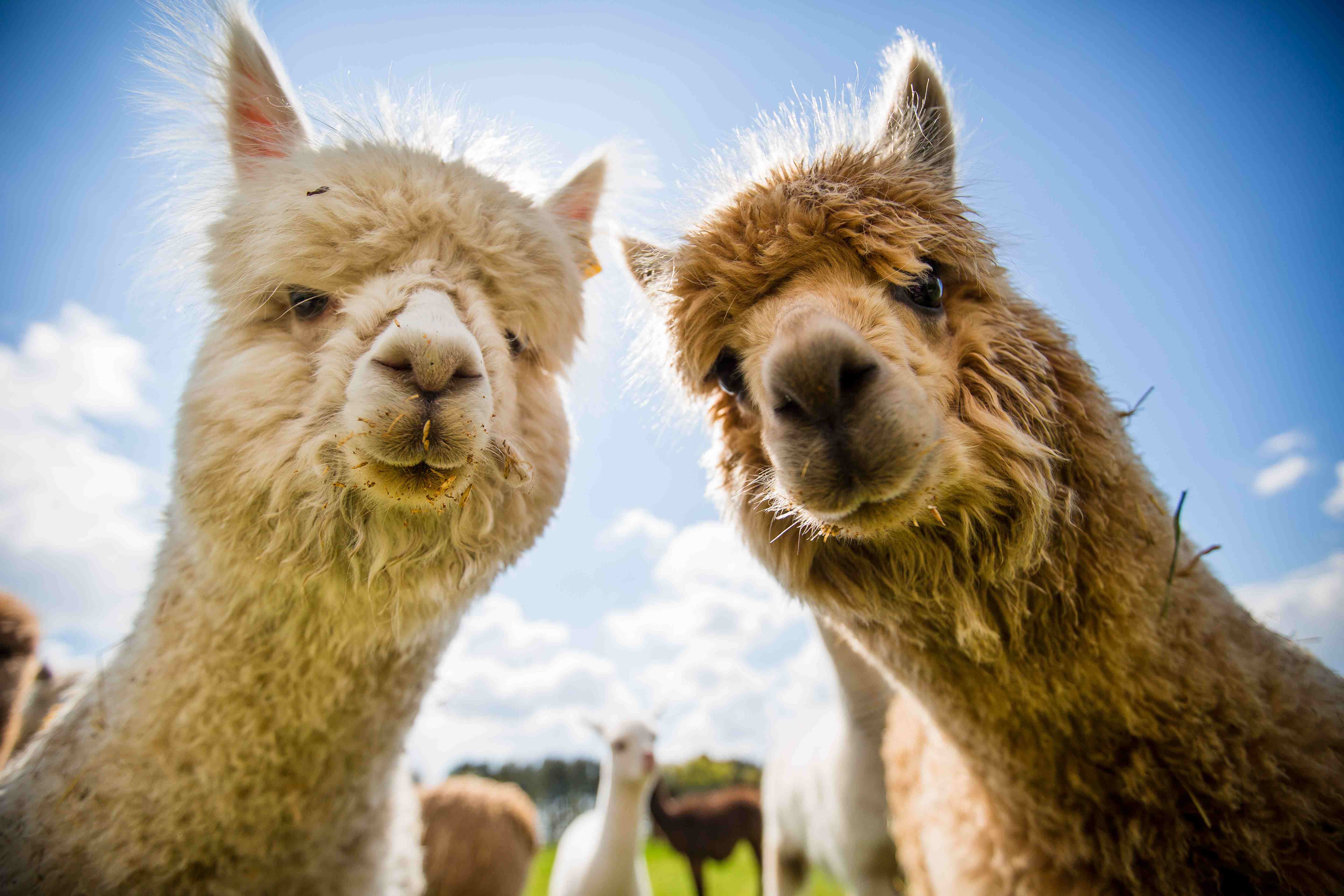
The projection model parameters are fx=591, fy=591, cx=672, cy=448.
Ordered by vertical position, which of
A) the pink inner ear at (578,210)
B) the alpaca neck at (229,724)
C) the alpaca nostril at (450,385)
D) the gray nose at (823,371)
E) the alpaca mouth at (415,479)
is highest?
the pink inner ear at (578,210)

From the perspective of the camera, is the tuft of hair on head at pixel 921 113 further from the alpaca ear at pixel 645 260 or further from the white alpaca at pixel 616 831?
the white alpaca at pixel 616 831

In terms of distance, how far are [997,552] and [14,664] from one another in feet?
15.6

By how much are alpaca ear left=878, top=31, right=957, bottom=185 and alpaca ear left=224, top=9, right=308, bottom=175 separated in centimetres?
193

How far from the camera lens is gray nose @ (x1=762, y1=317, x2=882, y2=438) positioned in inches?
46.6

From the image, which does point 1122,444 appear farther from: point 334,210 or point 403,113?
point 403,113

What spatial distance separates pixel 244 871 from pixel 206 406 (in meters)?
1.26

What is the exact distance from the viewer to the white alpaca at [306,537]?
1459mm

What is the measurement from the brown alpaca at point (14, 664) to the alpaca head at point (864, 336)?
13.2 ft

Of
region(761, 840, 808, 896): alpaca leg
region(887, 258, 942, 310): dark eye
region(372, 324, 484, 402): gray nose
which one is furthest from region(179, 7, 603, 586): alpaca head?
region(761, 840, 808, 896): alpaca leg

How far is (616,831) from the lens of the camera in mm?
4629

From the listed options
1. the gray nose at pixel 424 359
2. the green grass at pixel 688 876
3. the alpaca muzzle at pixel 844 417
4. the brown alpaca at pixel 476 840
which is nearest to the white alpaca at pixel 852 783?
the alpaca muzzle at pixel 844 417

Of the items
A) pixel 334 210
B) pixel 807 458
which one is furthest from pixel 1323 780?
pixel 334 210

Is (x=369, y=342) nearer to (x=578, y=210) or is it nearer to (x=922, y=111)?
(x=578, y=210)

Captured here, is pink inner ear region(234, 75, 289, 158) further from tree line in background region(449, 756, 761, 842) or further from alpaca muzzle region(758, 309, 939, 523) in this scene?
tree line in background region(449, 756, 761, 842)
